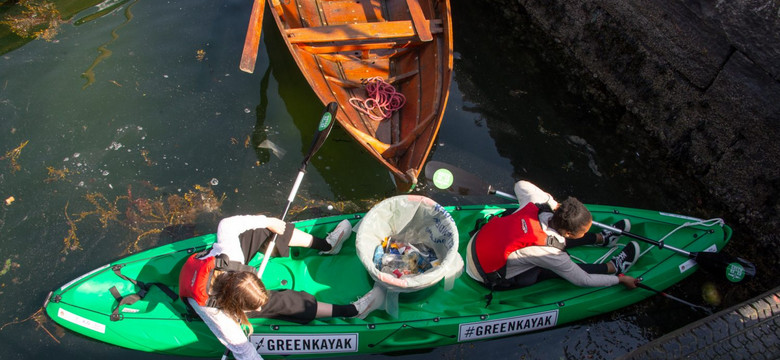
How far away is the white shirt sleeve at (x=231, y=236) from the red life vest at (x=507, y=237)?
1908 mm

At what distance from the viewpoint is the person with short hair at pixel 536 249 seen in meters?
3.58

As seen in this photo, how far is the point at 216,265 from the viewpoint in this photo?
11.3 feet

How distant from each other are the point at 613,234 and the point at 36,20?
7.84 m

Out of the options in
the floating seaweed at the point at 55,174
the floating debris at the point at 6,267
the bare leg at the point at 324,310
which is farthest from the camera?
the floating seaweed at the point at 55,174

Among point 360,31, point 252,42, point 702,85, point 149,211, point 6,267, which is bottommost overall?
point 6,267

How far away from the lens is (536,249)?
372cm

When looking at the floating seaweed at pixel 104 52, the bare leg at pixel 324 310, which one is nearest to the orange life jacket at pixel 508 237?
the bare leg at pixel 324 310

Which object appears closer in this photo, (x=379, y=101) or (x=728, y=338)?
(x=728, y=338)

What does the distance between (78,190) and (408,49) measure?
4058 mm

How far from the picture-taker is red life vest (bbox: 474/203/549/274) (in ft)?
12.1

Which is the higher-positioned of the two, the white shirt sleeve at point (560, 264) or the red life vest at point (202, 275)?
the white shirt sleeve at point (560, 264)

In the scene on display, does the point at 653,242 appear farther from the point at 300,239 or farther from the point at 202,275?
the point at 202,275

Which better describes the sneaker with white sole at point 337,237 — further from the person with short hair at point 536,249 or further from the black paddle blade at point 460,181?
the person with short hair at point 536,249

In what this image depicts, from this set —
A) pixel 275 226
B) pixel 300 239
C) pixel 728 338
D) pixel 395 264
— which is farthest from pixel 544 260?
pixel 275 226
